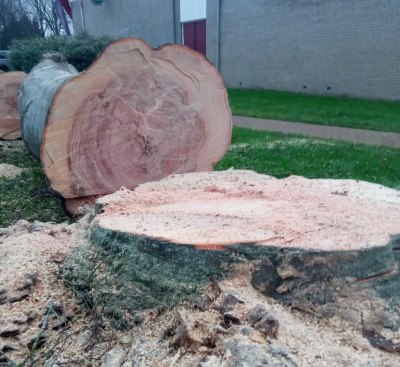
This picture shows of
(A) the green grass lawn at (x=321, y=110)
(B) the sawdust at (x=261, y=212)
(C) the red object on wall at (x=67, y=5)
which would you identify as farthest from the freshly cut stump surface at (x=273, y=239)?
(C) the red object on wall at (x=67, y=5)

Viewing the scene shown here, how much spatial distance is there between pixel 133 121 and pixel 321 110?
20.4 feet

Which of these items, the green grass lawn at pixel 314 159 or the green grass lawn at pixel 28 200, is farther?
the green grass lawn at pixel 314 159

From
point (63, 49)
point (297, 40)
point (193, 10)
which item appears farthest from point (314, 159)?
point (193, 10)

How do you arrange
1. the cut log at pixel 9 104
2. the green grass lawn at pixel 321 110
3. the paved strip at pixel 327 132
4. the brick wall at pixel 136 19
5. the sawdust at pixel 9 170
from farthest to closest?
the brick wall at pixel 136 19
the green grass lawn at pixel 321 110
the cut log at pixel 9 104
the paved strip at pixel 327 132
the sawdust at pixel 9 170

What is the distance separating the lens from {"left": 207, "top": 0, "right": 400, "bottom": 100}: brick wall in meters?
10.3

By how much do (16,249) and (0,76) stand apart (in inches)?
185

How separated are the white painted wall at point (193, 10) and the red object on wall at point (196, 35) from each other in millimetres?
177

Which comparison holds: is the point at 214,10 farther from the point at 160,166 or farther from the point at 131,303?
the point at 131,303

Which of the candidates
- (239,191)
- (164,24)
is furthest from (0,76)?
(164,24)

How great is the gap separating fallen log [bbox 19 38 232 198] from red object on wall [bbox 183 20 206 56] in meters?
12.1

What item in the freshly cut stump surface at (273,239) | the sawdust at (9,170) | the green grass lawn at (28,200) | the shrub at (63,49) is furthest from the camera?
the shrub at (63,49)

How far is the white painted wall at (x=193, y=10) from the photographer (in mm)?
14766

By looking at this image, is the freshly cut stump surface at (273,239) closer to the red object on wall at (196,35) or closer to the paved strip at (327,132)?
the paved strip at (327,132)

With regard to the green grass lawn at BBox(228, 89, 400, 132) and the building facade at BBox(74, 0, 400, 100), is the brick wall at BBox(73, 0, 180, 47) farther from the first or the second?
the green grass lawn at BBox(228, 89, 400, 132)
